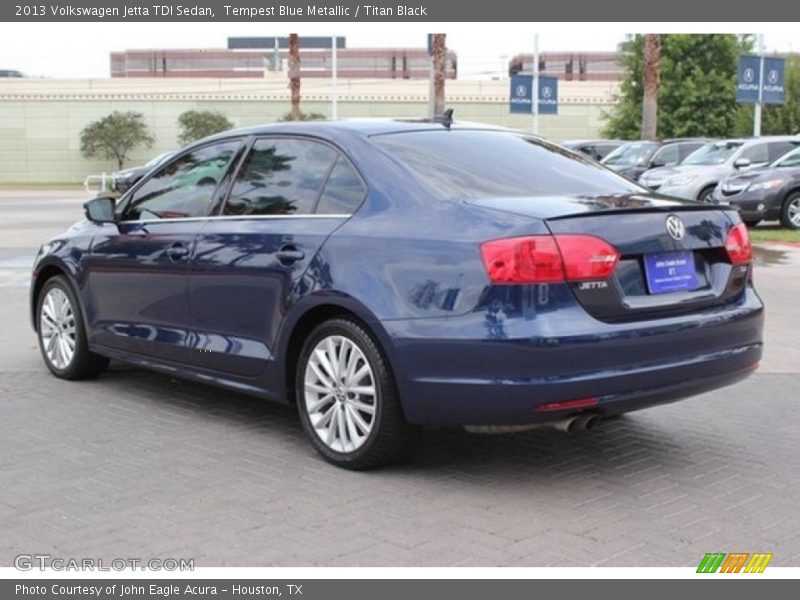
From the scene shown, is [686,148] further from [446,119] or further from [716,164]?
[446,119]

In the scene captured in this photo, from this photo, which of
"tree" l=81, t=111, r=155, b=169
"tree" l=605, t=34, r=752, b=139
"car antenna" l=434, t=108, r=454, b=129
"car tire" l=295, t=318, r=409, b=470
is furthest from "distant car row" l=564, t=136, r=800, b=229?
"tree" l=81, t=111, r=155, b=169

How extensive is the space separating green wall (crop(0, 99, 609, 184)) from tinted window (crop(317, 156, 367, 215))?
200 ft

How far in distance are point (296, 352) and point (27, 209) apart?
2766 centimetres

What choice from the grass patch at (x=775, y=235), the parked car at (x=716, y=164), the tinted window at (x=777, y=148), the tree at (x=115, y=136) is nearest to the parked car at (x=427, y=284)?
the grass patch at (x=775, y=235)

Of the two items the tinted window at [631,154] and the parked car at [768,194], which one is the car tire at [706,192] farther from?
the tinted window at [631,154]

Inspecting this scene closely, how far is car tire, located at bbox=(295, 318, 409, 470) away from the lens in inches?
199

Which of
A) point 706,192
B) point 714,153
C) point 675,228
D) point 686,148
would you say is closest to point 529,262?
point 675,228

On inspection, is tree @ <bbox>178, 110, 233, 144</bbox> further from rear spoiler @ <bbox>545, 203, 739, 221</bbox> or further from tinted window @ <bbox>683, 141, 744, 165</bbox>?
rear spoiler @ <bbox>545, 203, 739, 221</bbox>

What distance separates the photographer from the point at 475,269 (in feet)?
15.5

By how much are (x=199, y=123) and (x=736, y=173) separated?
1892 inches

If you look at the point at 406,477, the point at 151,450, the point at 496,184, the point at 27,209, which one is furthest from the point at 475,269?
the point at 27,209

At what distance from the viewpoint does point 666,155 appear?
26250 mm

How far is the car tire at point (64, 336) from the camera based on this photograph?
23.9 feet

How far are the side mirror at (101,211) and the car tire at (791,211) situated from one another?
15050 millimetres
